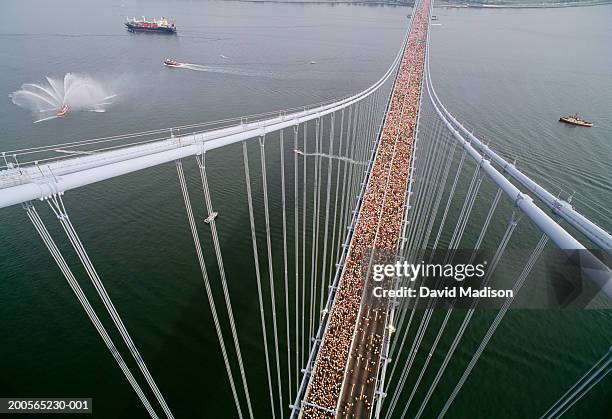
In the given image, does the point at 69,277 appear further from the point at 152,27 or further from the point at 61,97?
the point at 152,27

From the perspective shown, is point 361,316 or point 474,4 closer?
point 361,316

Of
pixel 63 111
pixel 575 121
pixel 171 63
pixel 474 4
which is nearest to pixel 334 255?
pixel 575 121

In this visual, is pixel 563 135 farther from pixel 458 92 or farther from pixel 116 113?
pixel 116 113

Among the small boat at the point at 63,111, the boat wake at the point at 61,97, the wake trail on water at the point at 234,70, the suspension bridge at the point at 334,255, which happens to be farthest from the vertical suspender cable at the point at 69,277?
the wake trail on water at the point at 234,70

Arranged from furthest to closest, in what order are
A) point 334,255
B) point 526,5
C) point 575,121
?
point 526,5
point 575,121
point 334,255

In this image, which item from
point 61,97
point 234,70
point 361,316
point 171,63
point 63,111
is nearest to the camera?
point 361,316

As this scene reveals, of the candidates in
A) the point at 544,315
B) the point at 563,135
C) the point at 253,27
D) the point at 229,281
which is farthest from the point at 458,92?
the point at 253,27

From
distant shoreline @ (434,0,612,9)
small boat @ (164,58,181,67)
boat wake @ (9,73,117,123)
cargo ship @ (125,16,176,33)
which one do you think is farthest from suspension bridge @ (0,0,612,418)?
distant shoreline @ (434,0,612,9)
